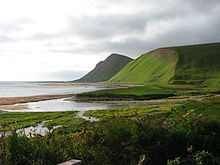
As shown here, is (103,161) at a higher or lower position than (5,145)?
lower

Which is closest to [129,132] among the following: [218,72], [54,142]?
[54,142]

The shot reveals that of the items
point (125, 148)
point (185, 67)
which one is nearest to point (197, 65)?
point (185, 67)

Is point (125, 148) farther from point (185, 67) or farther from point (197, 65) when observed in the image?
point (197, 65)

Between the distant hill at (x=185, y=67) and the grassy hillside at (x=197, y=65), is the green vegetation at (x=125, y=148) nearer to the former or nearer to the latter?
the grassy hillside at (x=197, y=65)

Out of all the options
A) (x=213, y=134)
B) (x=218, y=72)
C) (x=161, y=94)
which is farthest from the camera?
(x=218, y=72)

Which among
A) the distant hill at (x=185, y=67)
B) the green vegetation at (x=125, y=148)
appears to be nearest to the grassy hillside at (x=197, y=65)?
the distant hill at (x=185, y=67)

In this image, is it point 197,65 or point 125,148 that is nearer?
point 125,148

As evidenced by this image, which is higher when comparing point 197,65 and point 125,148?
point 197,65

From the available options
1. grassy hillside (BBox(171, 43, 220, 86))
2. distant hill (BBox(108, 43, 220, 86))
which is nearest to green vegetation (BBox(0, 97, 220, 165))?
grassy hillside (BBox(171, 43, 220, 86))

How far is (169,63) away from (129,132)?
178 metres

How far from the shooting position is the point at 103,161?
714 cm

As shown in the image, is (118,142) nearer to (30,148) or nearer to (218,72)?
(30,148)

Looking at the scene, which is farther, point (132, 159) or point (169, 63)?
point (169, 63)

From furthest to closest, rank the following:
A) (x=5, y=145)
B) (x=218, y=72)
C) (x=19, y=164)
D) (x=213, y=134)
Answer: (x=218, y=72), (x=213, y=134), (x=5, y=145), (x=19, y=164)
